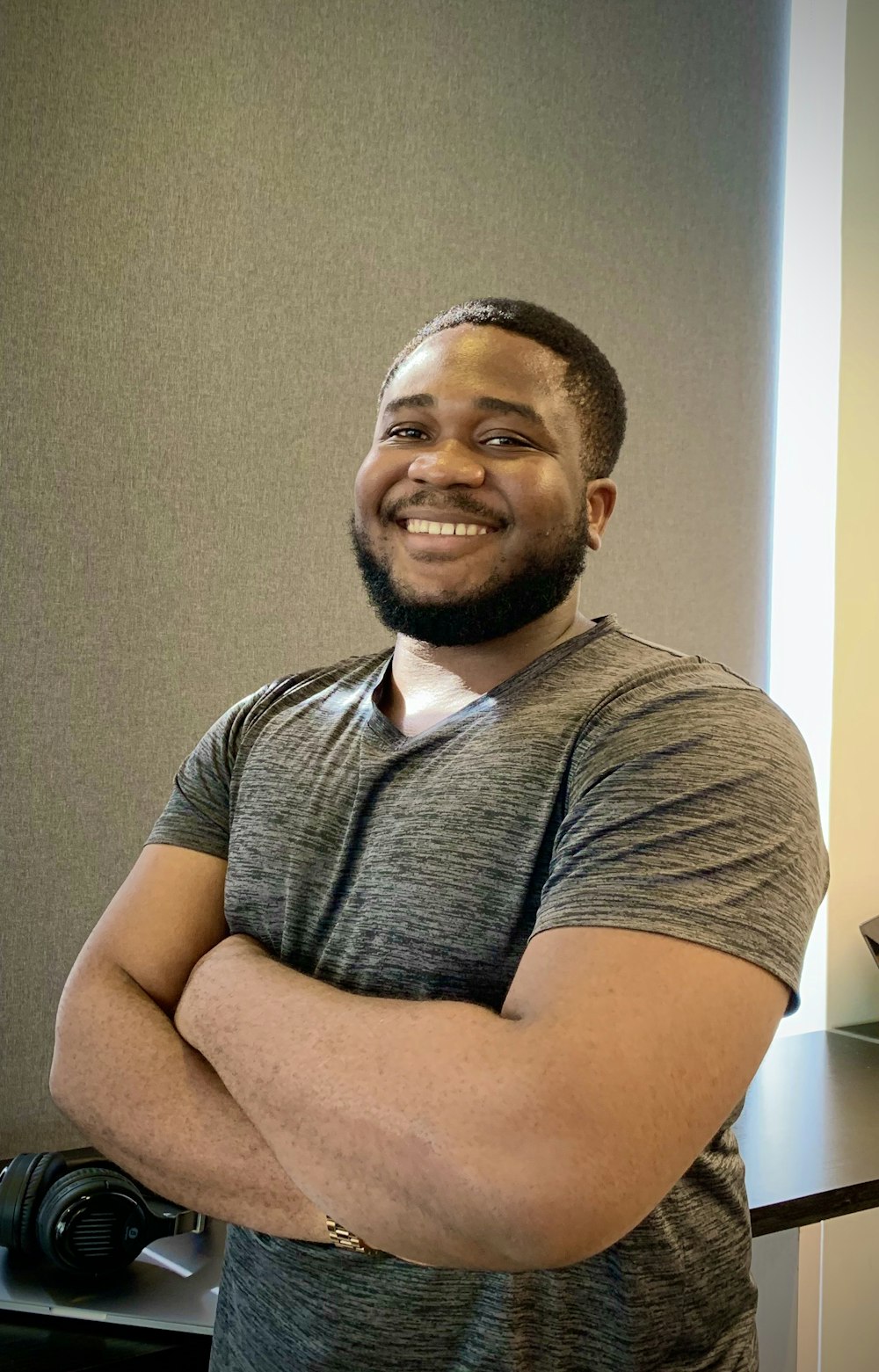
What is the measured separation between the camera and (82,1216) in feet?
4.05

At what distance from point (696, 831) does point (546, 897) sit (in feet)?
0.40

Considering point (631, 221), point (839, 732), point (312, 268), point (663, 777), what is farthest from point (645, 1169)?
point (631, 221)

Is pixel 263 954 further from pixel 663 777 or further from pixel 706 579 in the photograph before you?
pixel 706 579

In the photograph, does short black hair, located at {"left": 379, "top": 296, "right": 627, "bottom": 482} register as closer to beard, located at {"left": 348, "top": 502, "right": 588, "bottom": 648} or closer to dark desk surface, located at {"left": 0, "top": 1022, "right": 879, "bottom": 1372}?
beard, located at {"left": 348, "top": 502, "right": 588, "bottom": 648}

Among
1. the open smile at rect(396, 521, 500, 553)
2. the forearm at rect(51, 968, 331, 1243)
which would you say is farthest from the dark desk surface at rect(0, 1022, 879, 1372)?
the open smile at rect(396, 521, 500, 553)

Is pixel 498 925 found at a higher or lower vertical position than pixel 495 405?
lower

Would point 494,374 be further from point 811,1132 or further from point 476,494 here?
point 811,1132

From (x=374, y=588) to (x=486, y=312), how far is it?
305 mm

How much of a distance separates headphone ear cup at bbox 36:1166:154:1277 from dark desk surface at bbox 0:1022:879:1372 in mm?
39

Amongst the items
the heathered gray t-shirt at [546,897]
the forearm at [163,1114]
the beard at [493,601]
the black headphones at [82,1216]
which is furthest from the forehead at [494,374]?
the black headphones at [82,1216]

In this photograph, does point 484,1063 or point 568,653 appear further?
point 568,653

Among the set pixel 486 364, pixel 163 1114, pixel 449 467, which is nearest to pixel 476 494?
pixel 449 467

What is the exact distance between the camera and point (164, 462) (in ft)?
5.68

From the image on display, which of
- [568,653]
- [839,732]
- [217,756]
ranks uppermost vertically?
[568,653]
